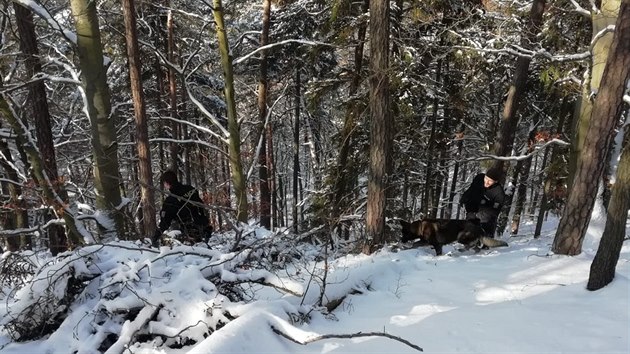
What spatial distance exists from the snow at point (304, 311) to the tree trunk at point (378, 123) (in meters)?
2.27

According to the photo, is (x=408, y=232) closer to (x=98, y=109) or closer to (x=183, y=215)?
(x=183, y=215)

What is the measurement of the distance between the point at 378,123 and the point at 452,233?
233cm

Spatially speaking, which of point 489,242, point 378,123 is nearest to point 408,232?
point 489,242

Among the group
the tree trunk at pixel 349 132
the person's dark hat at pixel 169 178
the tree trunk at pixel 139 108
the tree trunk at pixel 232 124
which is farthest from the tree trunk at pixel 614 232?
the tree trunk at pixel 232 124

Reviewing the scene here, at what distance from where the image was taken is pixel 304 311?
143 inches

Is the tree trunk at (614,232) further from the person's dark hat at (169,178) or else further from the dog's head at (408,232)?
the person's dark hat at (169,178)

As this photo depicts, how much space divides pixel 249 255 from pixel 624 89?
15.8 ft

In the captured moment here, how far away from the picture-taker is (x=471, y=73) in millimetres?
11555

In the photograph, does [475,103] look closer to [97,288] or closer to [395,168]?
[395,168]

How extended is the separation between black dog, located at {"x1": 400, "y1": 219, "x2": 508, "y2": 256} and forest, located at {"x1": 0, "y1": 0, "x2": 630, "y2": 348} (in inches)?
30.3

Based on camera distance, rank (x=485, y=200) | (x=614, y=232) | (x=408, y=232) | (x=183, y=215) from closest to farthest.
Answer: (x=614, y=232), (x=183, y=215), (x=408, y=232), (x=485, y=200)

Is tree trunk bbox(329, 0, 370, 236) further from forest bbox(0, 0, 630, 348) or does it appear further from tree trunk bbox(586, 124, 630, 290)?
tree trunk bbox(586, 124, 630, 290)

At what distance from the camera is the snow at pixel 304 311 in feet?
9.95

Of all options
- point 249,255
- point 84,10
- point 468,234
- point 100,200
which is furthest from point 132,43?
point 468,234
